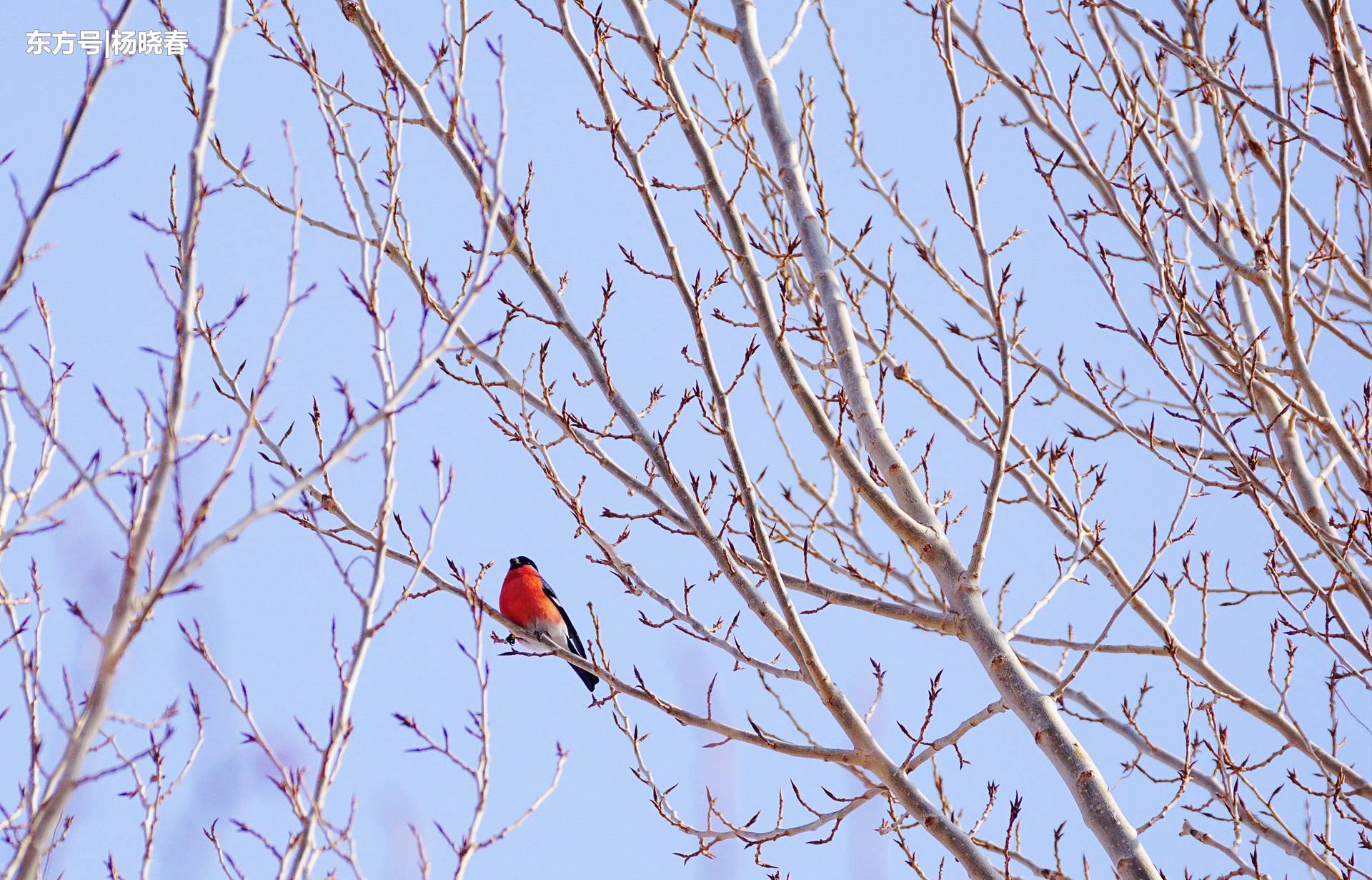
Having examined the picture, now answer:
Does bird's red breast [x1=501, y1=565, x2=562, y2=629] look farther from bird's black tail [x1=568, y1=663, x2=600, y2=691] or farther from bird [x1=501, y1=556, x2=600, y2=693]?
bird's black tail [x1=568, y1=663, x2=600, y2=691]

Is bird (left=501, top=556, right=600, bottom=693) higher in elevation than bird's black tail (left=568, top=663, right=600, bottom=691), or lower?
higher

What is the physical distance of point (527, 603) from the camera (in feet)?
20.1

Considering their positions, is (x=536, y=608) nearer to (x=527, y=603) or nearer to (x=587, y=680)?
(x=527, y=603)

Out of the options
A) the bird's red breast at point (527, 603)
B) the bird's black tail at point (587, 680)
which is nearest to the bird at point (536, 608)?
the bird's red breast at point (527, 603)

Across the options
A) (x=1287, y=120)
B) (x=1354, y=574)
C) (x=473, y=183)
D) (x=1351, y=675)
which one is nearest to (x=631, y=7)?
(x=473, y=183)

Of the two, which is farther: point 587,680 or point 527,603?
point 527,603

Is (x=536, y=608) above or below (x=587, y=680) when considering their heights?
above

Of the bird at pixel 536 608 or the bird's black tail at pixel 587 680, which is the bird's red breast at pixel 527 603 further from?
the bird's black tail at pixel 587 680

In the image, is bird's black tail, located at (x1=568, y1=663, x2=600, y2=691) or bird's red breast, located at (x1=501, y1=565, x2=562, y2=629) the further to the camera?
bird's red breast, located at (x1=501, y1=565, x2=562, y2=629)

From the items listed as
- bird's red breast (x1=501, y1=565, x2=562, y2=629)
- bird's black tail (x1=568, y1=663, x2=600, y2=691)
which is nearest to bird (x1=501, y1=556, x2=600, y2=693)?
bird's red breast (x1=501, y1=565, x2=562, y2=629)

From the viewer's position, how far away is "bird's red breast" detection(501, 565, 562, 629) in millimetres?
6148

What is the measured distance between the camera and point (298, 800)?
7.70 ft

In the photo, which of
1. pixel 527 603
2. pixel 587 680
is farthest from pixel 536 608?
pixel 587 680

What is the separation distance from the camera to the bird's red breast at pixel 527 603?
6.15 metres
